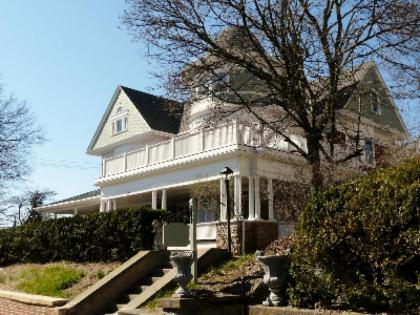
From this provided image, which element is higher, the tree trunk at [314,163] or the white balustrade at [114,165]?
the white balustrade at [114,165]

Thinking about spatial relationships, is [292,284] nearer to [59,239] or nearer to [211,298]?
[211,298]

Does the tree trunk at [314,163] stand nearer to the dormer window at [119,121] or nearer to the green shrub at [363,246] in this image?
the green shrub at [363,246]

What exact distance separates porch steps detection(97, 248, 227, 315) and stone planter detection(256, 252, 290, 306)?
360 cm

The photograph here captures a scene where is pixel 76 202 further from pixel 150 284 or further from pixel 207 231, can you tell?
pixel 150 284

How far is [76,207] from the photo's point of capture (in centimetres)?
3228

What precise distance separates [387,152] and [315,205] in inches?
443

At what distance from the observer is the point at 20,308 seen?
1398cm

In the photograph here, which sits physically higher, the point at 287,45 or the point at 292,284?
the point at 287,45

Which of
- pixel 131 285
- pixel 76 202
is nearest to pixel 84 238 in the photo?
pixel 131 285

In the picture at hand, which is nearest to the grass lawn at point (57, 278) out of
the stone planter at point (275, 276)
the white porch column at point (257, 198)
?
the white porch column at point (257, 198)

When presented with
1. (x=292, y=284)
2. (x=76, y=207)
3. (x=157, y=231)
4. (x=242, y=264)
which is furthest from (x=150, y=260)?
(x=76, y=207)

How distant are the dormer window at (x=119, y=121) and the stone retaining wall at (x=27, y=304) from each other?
59.1 ft

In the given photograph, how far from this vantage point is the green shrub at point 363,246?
7.16 m

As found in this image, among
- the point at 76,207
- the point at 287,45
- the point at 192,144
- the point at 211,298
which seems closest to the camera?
the point at 211,298
